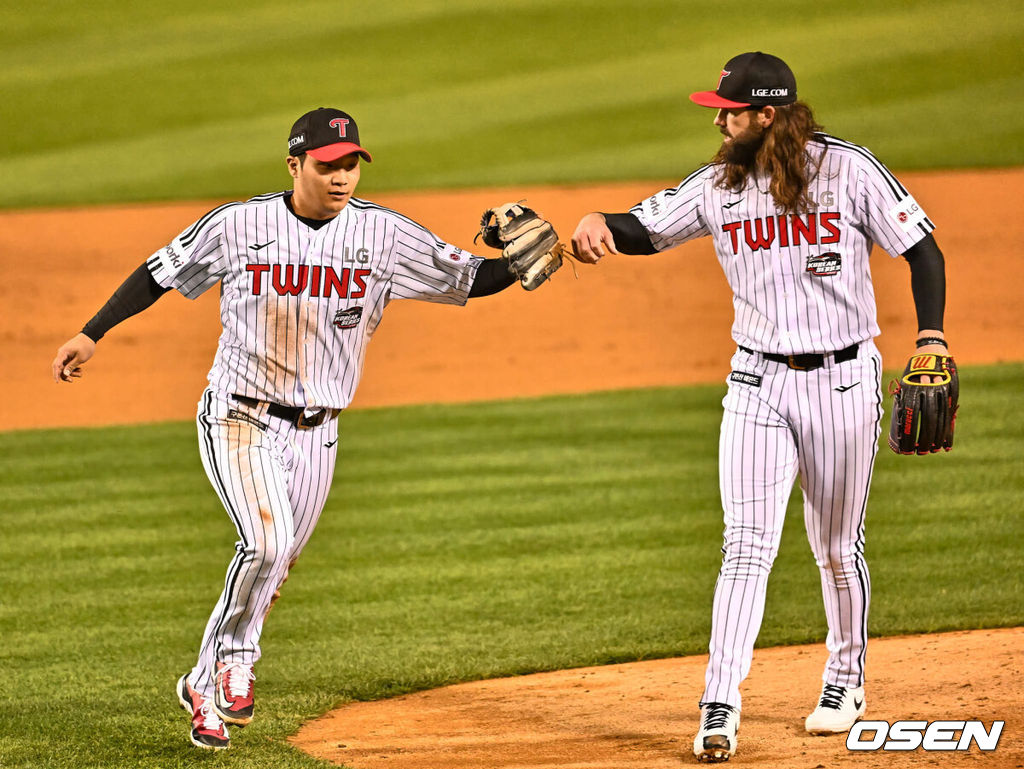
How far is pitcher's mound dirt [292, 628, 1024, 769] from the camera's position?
482 centimetres

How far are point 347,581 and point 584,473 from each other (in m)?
2.51

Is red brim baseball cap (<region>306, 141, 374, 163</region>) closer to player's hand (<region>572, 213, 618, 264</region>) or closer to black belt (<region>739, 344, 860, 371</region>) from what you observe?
player's hand (<region>572, 213, 618, 264</region>)

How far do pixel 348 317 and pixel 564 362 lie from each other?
8.93 metres

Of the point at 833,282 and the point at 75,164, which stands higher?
the point at 75,164

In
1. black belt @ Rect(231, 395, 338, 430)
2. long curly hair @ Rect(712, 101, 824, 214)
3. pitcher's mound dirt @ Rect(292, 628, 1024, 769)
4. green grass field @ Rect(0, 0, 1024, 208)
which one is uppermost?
green grass field @ Rect(0, 0, 1024, 208)

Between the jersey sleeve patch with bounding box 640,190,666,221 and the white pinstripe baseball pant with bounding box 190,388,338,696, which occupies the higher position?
the jersey sleeve patch with bounding box 640,190,666,221

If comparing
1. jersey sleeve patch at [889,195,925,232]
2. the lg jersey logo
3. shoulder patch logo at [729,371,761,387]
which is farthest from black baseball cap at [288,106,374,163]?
the lg jersey logo

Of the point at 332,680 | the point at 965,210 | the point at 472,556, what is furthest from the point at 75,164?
the point at 332,680

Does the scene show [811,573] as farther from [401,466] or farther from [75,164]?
[75,164]

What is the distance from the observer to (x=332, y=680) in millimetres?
6188

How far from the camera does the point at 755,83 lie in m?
4.77

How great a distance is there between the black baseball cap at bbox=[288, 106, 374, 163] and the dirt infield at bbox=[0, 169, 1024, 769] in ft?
6.50

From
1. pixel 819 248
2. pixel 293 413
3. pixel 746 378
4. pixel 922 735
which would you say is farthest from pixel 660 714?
pixel 819 248

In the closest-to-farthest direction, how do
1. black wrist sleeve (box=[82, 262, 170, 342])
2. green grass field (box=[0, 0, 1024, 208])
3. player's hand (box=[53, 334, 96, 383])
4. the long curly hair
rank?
the long curly hair → player's hand (box=[53, 334, 96, 383]) → black wrist sleeve (box=[82, 262, 170, 342]) → green grass field (box=[0, 0, 1024, 208])
